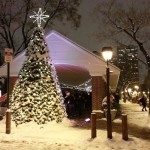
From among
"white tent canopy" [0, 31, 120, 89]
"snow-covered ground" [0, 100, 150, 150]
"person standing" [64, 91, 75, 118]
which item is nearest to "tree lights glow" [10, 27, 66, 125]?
"snow-covered ground" [0, 100, 150, 150]

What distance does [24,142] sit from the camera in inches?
579

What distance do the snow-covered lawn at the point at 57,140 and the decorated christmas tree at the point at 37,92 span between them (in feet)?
1.77

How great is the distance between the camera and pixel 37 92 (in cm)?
1916

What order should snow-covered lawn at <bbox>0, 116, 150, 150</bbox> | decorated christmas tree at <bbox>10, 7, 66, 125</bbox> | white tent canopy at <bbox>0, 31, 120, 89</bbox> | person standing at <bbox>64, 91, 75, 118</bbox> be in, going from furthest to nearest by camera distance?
person standing at <bbox>64, 91, 75, 118</bbox> → white tent canopy at <bbox>0, 31, 120, 89</bbox> → decorated christmas tree at <bbox>10, 7, 66, 125</bbox> → snow-covered lawn at <bbox>0, 116, 150, 150</bbox>

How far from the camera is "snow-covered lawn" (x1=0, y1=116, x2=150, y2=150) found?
45.2 ft

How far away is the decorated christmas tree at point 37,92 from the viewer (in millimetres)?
18891

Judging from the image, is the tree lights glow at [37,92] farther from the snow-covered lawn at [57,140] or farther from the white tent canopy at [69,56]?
the white tent canopy at [69,56]

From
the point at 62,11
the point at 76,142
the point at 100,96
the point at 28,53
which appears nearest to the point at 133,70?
the point at 62,11

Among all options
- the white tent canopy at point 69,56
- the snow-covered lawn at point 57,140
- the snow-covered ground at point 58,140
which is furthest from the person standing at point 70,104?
the snow-covered lawn at point 57,140

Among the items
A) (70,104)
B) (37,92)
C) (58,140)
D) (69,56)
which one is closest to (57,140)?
(58,140)

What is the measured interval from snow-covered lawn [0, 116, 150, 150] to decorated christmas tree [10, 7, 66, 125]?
0.54 metres

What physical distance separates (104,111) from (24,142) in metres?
11.7

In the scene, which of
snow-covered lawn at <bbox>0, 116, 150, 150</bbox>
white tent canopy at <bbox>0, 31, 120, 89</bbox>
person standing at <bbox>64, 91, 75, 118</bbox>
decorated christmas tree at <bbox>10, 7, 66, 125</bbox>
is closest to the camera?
snow-covered lawn at <bbox>0, 116, 150, 150</bbox>

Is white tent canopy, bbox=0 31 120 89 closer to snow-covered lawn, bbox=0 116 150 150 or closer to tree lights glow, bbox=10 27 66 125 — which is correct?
tree lights glow, bbox=10 27 66 125
